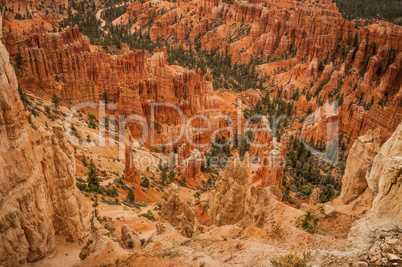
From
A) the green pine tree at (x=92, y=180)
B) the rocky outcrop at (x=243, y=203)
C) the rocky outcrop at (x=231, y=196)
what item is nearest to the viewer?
the rocky outcrop at (x=243, y=203)

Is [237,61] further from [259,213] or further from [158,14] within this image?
[259,213]

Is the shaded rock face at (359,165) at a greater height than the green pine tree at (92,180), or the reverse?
the shaded rock face at (359,165)

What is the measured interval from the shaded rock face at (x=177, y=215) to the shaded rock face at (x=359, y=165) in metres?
10.4

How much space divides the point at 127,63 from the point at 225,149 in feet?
79.9

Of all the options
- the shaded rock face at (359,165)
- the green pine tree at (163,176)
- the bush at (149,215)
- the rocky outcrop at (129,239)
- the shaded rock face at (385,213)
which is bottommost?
the green pine tree at (163,176)

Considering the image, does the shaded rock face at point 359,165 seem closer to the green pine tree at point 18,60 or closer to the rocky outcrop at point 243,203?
the rocky outcrop at point 243,203

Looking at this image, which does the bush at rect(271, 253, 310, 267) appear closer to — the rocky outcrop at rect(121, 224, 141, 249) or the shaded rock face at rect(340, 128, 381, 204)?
the rocky outcrop at rect(121, 224, 141, 249)

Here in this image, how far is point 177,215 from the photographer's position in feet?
56.5

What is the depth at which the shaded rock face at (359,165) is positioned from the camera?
17616 millimetres

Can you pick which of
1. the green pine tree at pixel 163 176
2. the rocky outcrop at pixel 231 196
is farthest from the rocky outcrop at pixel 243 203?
the green pine tree at pixel 163 176

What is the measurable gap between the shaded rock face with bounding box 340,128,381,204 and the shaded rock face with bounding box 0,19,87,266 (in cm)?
1659

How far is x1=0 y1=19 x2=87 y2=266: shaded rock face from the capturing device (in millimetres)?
9125

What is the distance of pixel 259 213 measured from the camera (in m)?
14.8

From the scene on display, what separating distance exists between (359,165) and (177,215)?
12888mm
